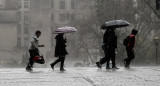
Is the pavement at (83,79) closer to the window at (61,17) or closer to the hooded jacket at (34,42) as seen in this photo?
the hooded jacket at (34,42)

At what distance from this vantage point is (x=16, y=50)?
94562mm

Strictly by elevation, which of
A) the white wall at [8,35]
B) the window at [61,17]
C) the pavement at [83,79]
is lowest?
the white wall at [8,35]

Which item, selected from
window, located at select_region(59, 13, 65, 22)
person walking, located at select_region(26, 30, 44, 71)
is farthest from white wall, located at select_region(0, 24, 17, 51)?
person walking, located at select_region(26, 30, 44, 71)

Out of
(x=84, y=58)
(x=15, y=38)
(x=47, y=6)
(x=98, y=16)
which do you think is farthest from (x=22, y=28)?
(x=98, y=16)

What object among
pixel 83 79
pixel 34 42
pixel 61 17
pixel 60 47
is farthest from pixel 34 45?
pixel 61 17

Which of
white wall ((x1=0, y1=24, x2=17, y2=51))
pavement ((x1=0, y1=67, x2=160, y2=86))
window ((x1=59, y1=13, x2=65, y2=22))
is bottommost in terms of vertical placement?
white wall ((x1=0, y1=24, x2=17, y2=51))

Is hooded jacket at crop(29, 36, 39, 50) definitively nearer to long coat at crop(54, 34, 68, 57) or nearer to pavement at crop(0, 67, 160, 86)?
long coat at crop(54, 34, 68, 57)

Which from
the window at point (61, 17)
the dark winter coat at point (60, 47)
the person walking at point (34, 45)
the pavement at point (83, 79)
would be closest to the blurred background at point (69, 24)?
the window at point (61, 17)

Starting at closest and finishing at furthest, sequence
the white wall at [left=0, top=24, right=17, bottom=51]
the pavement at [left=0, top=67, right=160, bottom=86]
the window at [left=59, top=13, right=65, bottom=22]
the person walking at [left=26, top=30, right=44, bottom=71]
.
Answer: the pavement at [left=0, top=67, right=160, bottom=86] < the person walking at [left=26, top=30, right=44, bottom=71] < the white wall at [left=0, top=24, right=17, bottom=51] < the window at [left=59, top=13, right=65, bottom=22]

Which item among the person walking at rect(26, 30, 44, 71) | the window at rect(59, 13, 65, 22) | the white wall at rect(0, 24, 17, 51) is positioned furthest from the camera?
the window at rect(59, 13, 65, 22)

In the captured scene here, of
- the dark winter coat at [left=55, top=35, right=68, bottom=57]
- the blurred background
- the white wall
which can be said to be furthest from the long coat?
the white wall

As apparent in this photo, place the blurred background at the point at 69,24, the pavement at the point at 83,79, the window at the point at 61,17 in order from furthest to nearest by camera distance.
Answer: the window at the point at 61,17, the blurred background at the point at 69,24, the pavement at the point at 83,79

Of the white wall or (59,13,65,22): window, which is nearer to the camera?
the white wall

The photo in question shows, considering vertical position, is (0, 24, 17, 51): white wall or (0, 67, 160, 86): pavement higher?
(0, 67, 160, 86): pavement
